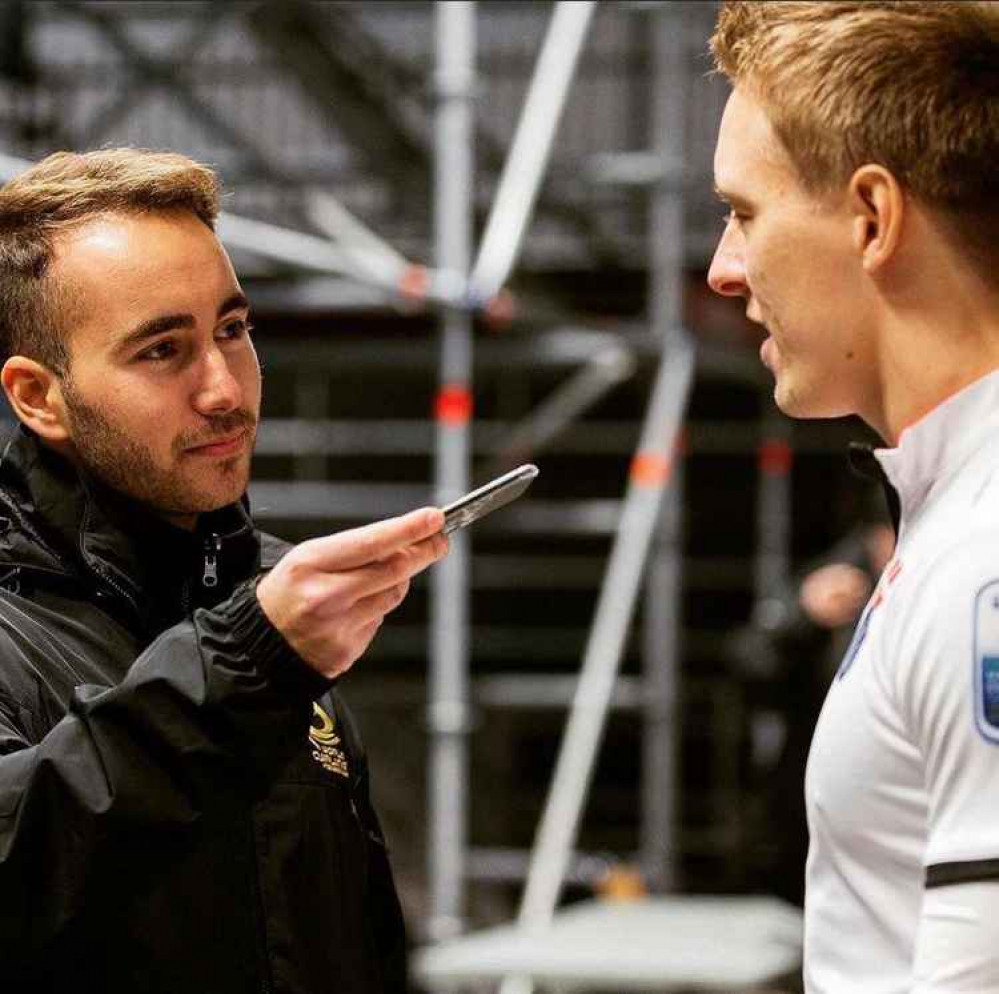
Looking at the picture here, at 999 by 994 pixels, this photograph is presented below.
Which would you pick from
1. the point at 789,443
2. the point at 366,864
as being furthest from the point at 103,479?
the point at 789,443

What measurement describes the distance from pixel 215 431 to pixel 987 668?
1048 mm

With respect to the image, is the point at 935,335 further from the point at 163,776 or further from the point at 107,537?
the point at 107,537

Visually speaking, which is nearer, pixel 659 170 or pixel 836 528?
pixel 659 170

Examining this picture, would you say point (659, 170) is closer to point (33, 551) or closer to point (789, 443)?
point (789, 443)

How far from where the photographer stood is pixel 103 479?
7.41 feet

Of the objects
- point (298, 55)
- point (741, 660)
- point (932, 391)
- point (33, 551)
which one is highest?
point (298, 55)

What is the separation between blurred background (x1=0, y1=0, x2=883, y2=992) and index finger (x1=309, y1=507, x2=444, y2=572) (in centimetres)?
348

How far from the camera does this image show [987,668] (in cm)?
148

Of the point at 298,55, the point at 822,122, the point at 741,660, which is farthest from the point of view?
the point at 298,55

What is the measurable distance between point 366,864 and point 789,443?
20.8 ft

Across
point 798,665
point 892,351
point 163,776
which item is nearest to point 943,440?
point 892,351

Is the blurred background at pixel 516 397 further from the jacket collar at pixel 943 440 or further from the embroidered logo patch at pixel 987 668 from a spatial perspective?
the embroidered logo patch at pixel 987 668

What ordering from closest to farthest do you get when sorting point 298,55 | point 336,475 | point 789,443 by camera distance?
point 298,55, point 789,443, point 336,475

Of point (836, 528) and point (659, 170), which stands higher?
point (659, 170)
